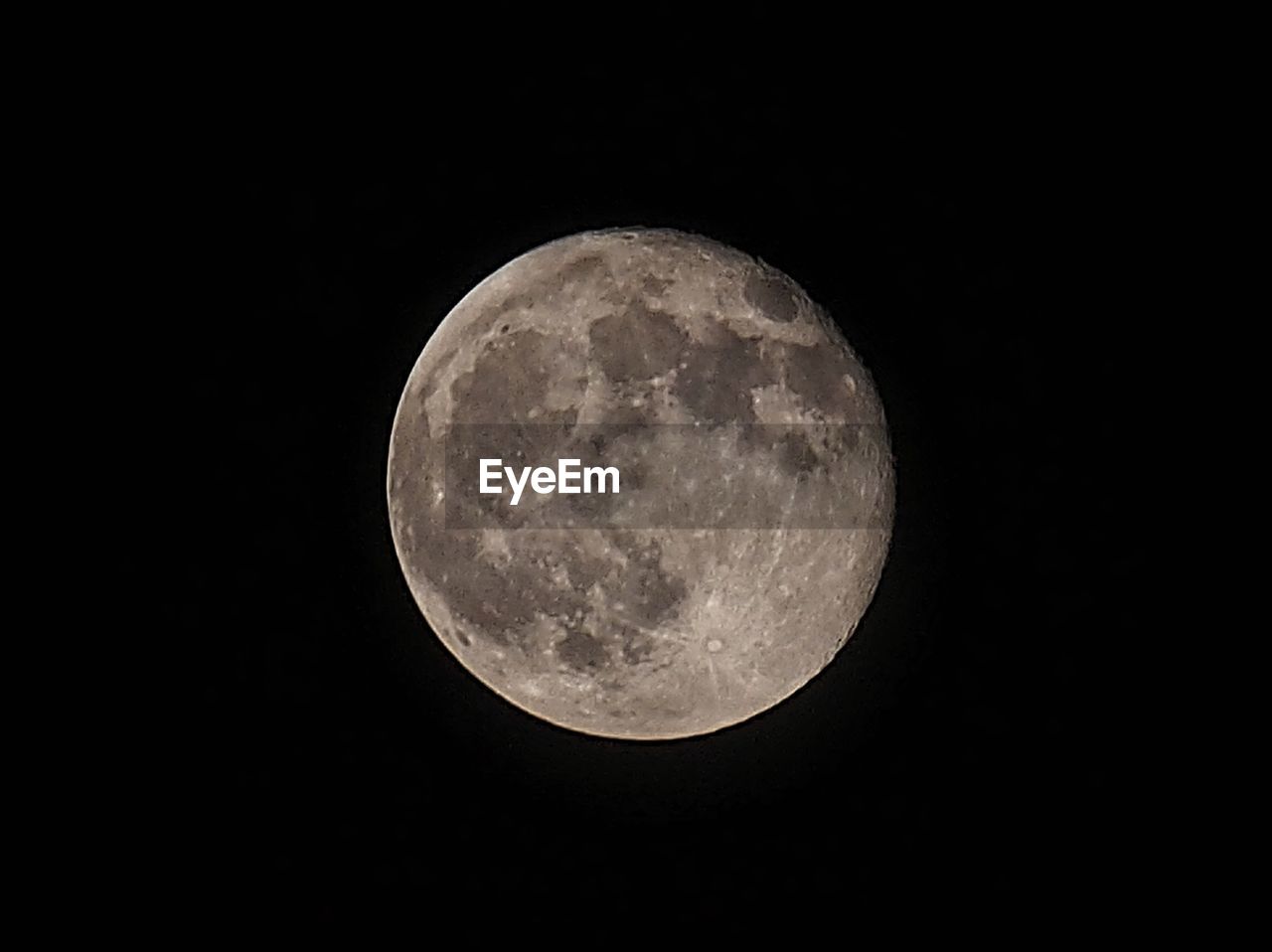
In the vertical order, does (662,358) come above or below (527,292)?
below

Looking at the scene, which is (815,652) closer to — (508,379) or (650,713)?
(650,713)

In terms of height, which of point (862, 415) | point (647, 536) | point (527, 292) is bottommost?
point (647, 536)

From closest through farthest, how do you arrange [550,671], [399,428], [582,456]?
1. [582,456]
2. [550,671]
3. [399,428]

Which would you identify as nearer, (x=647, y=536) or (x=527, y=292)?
(x=647, y=536)

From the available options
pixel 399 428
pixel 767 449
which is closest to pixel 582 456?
pixel 767 449

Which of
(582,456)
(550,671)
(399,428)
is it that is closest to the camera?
(582,456)

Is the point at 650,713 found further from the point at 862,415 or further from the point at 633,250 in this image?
the point at 633,250

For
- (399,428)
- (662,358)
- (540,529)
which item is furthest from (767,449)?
(399,428)
